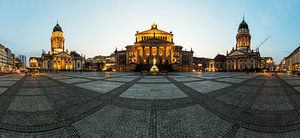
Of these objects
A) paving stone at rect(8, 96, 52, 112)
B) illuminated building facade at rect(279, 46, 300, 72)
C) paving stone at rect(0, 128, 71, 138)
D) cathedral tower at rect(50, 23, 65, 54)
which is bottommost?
paving stone at rect(0, 128, 71, 138)

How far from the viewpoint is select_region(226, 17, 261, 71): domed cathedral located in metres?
80.6

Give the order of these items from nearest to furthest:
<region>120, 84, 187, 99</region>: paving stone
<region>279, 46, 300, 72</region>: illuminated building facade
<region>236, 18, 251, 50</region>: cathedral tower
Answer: <region>120, 84, 187, 99</region>: paving stone
<region>236, 18, 251, 50</region>: cathedral tower
<region>279, 46, 300, 72</region>: illuminated building facade

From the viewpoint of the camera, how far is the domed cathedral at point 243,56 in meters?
80.6

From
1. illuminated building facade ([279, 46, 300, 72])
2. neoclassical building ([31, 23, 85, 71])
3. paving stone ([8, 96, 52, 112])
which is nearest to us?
paving stone ([8, 96, 52, 112])

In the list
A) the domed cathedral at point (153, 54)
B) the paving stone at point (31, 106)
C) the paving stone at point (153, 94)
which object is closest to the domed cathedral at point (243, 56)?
the domed cathedral at point (153, 54)

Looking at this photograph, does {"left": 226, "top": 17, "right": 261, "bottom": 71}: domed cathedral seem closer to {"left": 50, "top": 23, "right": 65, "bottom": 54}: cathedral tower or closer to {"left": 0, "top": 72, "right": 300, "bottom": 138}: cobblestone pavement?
{"left": 0, "top": 72, "right": 300, "bottom": 138}: cobblestone pavement

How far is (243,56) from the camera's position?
81.2m

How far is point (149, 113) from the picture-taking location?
5.55 m

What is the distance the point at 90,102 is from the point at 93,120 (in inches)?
88.5

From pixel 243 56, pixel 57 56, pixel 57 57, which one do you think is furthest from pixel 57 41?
pixel 243 56

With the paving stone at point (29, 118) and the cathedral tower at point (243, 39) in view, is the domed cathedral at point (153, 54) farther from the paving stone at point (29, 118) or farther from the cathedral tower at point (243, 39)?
the paving stone at point (29, 118)

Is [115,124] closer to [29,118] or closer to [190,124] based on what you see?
[190,124]

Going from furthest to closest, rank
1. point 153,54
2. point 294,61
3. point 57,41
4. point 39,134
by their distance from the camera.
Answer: point 294,61
point 57,41
point 153,54
point 39,134

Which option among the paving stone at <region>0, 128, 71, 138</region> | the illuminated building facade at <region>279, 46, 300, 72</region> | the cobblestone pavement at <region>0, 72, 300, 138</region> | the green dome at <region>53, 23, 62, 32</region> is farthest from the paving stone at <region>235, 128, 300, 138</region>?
the green dome at <region>53, 23, 62, 32</region>
